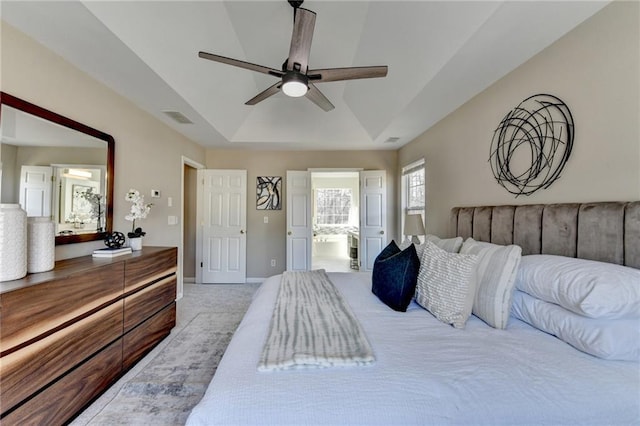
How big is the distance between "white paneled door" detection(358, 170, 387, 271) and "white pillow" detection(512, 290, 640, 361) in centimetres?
352

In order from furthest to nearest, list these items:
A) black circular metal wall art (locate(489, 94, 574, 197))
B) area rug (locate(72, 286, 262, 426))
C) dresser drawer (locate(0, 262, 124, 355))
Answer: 1. black circular metal wall art (locate(489, 94, 574, 197))
2. area rug (locate(72, 286, 262, 426))
3. dresser drawer (locate(0, 262, 124, 355))

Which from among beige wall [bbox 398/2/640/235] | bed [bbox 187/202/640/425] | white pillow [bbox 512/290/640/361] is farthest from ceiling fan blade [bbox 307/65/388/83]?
white pillow [bbox 512/290/640/361]

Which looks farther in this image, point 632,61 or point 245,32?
point 245,32

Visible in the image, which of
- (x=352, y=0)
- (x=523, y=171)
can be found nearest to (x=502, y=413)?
(x=523, y=171)

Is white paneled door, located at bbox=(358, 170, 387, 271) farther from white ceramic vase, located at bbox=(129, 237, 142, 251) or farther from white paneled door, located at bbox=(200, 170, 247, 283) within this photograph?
white ceramic vase, located at bbox=(129, 237, 142, 251)

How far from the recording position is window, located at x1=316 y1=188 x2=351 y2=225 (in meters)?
8.37

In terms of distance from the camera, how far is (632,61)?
1.34 metres

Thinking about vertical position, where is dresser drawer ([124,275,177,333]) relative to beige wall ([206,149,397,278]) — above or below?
below

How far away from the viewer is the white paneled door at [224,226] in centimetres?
475

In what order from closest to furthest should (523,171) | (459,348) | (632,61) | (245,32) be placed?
(459,348), (632,61), (523,171), (245,32)

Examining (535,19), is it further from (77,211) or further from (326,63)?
(77,211)

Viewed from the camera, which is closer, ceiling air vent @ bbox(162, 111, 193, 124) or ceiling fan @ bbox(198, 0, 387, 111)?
ceiling fan @ bbox(198, 0, 387, 111)

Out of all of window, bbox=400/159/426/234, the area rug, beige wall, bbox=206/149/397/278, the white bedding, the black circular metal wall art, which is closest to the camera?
the white bedding

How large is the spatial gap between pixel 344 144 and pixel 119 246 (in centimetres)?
344
